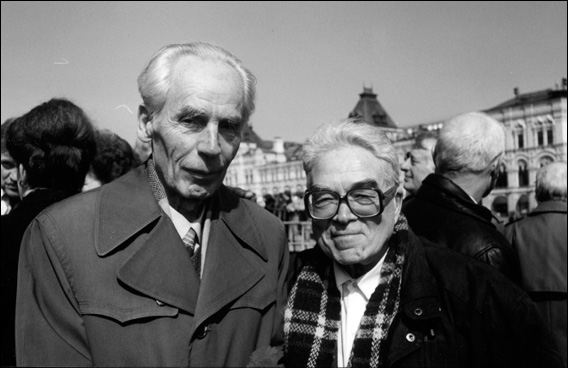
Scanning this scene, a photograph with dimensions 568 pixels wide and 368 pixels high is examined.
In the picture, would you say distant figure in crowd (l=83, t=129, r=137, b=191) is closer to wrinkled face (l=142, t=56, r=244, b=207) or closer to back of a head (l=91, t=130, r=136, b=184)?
back of a head (l=91, t=130, r=136, b=184)

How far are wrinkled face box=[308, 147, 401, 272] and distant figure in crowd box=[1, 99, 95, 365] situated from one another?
1.16m

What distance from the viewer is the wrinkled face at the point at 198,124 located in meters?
2.15

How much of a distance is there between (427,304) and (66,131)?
1.77 m

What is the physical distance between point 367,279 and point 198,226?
760 mm

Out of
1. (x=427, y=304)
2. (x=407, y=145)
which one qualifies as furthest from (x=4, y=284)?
(x=407, y=145)

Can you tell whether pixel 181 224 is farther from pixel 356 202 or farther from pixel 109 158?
pixel 109 158

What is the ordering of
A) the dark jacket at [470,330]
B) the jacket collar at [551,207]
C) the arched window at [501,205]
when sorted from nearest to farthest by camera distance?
the dark jacket at [470,330]
the jacket collar at [551,207]
the arched window at [501,205]

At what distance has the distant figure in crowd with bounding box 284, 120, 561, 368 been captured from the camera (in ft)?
7.45

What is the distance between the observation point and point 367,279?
8.25ft

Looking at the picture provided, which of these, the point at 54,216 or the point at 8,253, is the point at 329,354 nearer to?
the point at 54,216

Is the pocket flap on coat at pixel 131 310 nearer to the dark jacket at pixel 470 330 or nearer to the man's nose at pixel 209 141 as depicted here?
the man's nose at pixel 209 141

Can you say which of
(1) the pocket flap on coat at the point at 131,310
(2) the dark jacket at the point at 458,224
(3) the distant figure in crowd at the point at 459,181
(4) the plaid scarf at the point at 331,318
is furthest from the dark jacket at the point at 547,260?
(1) the pocket flap on coat at the point at 131,310

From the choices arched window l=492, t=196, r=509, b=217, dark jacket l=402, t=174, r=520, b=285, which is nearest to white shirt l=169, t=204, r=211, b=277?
dark jacket l=402, t=174, r=520, b=285

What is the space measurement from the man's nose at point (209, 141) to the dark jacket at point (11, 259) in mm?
978
